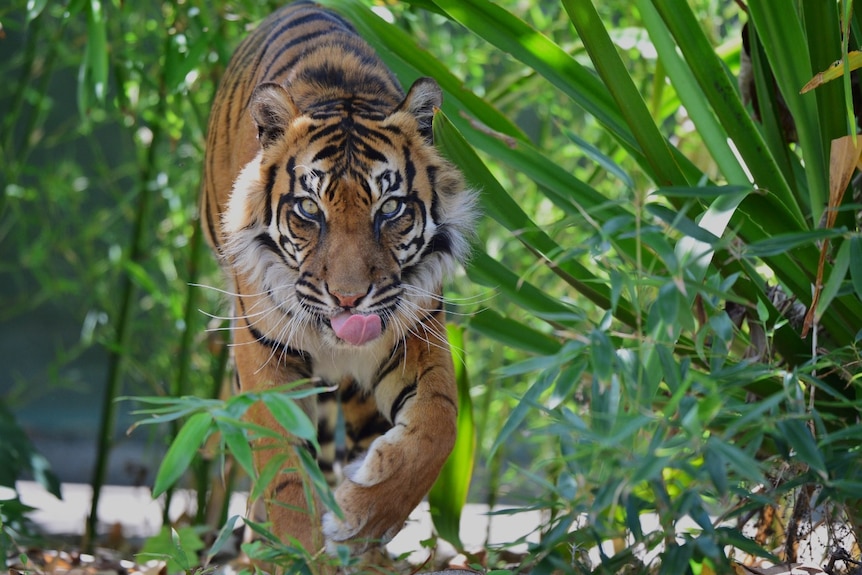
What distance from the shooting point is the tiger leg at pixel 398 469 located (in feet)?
5.57

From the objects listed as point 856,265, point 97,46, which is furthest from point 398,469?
point 97,46

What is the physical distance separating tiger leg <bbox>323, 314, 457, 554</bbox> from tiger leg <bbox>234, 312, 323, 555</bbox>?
0.07 meters

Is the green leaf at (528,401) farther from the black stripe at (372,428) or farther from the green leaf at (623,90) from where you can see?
the black stripe at (372,428)

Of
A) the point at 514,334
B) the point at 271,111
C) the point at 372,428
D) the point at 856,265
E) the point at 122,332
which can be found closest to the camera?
the point at 856,265

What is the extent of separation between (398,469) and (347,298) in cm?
29

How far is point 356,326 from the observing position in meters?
1.77

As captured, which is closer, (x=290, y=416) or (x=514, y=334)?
(x=290, y=416)

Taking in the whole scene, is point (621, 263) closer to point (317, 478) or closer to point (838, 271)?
point (838, 271)

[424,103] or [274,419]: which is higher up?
[424,103]

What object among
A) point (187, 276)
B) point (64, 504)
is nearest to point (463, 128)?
point (187, 276)

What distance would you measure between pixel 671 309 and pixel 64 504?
3399 millimetres

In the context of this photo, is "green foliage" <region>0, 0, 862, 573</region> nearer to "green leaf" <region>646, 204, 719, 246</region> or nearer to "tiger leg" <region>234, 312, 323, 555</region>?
"green leaf" <region>646, 204, 719, 246</region>

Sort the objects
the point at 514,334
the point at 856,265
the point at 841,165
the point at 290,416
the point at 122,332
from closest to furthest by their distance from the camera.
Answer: the point at 290,416 → the point at 856,265 → the point at 841,165 → the point at 514,334 → the point at 122,332

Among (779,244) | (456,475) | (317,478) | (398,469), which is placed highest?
(779,244)
